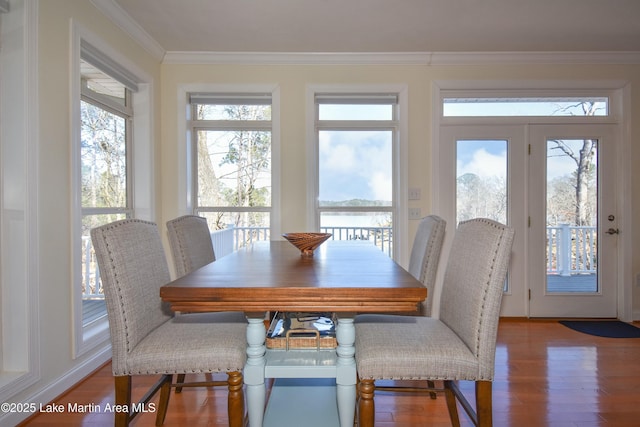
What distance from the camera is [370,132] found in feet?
10.4

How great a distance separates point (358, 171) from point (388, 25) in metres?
1.23

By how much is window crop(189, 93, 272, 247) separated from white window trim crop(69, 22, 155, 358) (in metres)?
0.43

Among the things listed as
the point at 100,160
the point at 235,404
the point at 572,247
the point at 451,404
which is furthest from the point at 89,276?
the point at 572,247

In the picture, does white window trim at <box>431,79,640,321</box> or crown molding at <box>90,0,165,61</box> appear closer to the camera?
crown molding at <box>90,0,165,61</box>

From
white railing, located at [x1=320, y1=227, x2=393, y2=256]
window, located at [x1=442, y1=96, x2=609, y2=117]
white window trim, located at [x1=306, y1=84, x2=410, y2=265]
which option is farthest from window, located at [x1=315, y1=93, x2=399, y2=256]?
window, located at [x1=442, y1=96, x2=609, y2=117]

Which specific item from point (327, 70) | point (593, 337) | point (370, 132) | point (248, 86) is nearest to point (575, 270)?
point (593, 337)

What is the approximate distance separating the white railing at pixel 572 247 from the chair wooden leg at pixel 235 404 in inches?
121

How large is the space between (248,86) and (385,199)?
1645 mm

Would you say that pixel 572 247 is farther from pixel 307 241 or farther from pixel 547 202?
pixel 307 241

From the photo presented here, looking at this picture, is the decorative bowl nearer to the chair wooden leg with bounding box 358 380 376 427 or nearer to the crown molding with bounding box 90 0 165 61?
the chair wooden leg with bounding box 358 380 376 427

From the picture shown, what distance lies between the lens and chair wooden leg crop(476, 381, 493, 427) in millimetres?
1176

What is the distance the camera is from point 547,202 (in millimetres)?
3088

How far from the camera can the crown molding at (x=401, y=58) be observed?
2.96 metres

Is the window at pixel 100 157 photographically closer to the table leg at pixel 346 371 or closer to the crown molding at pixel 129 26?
the crown molding at pixel 129 26
